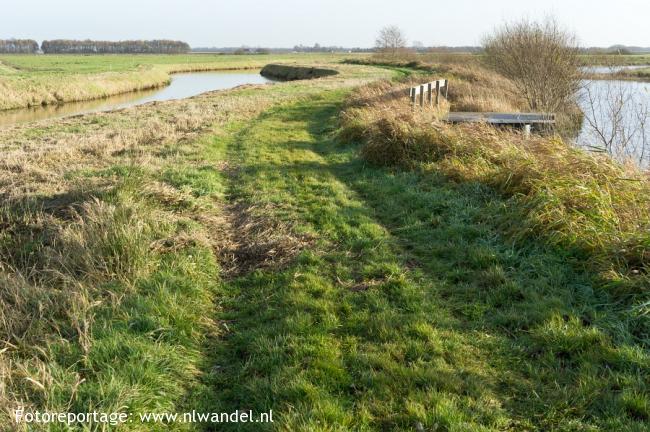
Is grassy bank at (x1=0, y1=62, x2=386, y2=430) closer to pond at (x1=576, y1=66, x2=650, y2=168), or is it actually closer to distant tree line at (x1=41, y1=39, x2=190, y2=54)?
pond at (x1=576, y1=66, x2=650, y2=168)

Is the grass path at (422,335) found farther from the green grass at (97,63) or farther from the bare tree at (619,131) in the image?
the green grass at (97,63)

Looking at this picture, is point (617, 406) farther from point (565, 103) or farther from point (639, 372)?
point (565, 103)

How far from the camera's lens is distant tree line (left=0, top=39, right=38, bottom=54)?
347 ft

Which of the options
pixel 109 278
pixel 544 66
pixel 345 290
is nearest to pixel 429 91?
pixel 544 66

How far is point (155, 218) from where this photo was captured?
6.77 metres

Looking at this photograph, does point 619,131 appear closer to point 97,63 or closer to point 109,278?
point 109,278

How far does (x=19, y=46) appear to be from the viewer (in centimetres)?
10806

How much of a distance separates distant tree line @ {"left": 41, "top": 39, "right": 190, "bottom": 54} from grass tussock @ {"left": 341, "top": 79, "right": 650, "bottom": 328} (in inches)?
5027

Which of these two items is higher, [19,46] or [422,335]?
[19,46]

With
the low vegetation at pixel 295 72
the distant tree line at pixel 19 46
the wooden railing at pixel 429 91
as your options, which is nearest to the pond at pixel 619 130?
the wooden railing at pixel 429 91

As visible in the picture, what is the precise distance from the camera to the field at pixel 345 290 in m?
3.51

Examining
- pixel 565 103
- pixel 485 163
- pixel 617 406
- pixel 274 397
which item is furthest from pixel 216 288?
pixel 565 103

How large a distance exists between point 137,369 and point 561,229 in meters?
5.15

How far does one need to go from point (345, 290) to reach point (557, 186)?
3763mm
